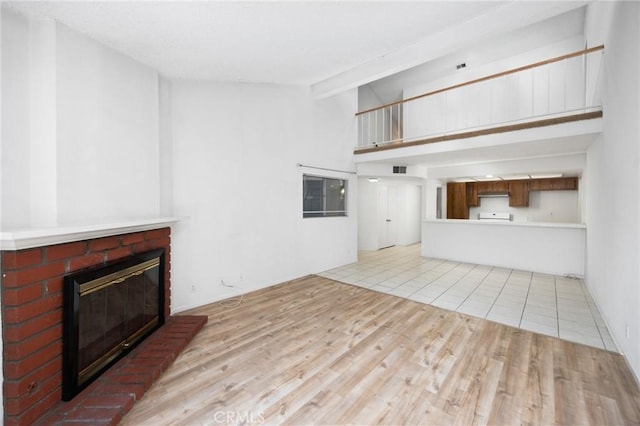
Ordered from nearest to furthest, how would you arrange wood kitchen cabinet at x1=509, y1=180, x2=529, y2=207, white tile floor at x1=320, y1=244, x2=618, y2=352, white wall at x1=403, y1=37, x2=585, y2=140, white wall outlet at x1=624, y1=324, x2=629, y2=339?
white wall outlet at x1=624, y1=324, x2=629, y2=339 → white tile floor at x1=320, y1=244, x2=618, y2=352 → white wall at x1=403, y1=37, x2=585, y2=140 → wood kitchen cabinet at x1=509, y1=180, x2=529, y2=207

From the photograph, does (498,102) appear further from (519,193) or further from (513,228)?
(513,228)

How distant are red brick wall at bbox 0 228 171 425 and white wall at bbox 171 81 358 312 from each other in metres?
1.53

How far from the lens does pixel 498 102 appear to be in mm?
6414

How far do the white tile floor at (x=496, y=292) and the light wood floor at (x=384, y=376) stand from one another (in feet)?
1.13

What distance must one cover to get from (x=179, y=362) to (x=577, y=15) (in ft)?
27.4

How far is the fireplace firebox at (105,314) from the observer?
1.78 m

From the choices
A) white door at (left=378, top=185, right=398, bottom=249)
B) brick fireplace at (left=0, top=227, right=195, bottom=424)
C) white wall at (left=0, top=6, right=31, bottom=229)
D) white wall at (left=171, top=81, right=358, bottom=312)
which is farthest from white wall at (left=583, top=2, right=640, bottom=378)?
white door at (left=378, top=185, right=398, bottom=249)

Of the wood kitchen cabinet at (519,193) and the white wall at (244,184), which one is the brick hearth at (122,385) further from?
the wood kitchen cabinet at (519,193)

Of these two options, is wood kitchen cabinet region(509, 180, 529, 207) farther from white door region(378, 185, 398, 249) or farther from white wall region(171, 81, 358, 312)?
white wall region(171, 81, 358, 312)

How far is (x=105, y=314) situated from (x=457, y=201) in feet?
30.8

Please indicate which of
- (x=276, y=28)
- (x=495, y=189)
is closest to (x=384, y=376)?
(x=276, y=28)

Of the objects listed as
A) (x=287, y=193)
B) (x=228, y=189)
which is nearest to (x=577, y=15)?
(x=287, y=193)

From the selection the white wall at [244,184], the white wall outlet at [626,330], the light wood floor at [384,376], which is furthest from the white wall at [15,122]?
the white wall outlet at [626,330]

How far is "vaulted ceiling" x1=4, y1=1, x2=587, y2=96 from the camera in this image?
6.51 ft
